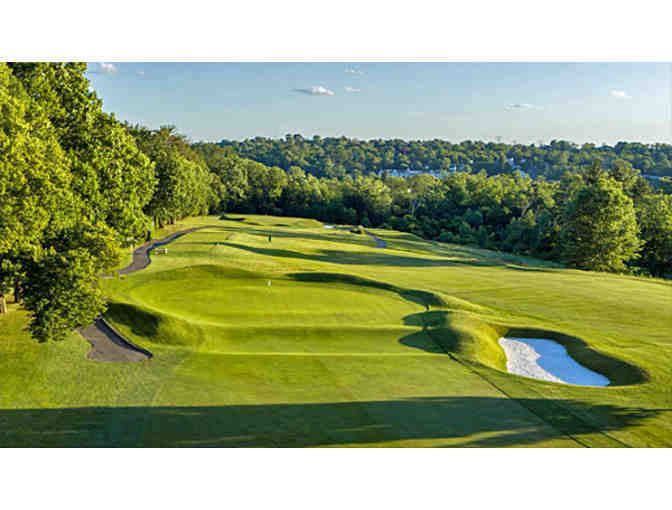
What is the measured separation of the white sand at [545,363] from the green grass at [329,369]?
50cm

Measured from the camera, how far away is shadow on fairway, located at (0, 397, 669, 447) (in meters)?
10.8

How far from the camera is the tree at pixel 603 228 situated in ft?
172

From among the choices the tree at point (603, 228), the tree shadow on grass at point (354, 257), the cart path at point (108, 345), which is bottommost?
the cart path at point (108, 345)

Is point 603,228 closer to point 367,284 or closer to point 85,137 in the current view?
point 367,284

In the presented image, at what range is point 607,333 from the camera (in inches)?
862

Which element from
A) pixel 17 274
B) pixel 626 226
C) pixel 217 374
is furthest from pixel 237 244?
pixel 626 226

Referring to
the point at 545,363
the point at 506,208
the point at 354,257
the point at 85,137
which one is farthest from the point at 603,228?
the point at 85,137

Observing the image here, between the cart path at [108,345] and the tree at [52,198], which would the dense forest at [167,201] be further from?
the cart path at [108,345]

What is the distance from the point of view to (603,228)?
172 ft

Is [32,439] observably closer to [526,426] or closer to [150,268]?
[526,426]

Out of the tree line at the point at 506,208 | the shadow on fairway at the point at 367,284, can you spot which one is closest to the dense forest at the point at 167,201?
the tree line at the point at 506,208

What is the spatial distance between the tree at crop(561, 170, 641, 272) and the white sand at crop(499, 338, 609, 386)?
127ft

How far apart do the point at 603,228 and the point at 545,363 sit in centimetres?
4132

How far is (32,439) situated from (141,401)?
2.62 meters
